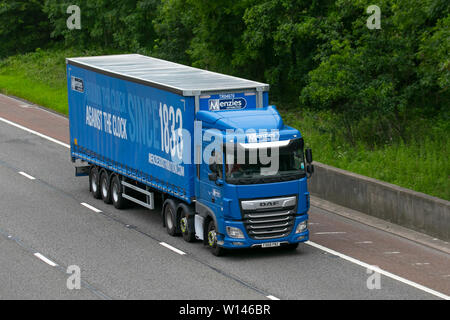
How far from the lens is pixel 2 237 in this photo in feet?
70.4

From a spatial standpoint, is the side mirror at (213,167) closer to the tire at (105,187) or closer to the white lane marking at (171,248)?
the white lane marking at (171,248)

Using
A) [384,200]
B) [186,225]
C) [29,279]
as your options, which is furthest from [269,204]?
[29,279]

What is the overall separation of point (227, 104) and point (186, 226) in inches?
118

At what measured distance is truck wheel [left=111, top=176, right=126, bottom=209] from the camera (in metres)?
24.0

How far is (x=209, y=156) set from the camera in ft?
63.8

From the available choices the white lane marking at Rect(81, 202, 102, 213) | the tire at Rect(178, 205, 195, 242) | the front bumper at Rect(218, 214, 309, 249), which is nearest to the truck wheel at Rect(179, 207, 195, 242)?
the tire at Rect(178, 205, 195, 242)

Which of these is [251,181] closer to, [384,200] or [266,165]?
[266,165]

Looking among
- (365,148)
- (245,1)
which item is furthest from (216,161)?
(245,1)

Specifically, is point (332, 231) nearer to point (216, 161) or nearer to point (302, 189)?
point (302, 189)

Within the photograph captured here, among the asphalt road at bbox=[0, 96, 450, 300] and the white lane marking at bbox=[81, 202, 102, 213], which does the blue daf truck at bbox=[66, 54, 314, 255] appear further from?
the white lane marking at bbox=[81, 202, 102, 213]

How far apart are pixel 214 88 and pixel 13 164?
11.9 metres

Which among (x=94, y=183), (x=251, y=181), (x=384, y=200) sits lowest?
(x=94, y=183)

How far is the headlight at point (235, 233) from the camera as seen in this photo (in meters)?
19.1

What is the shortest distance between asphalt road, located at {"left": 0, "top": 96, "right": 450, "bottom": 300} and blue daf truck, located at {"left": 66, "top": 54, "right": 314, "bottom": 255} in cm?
58
